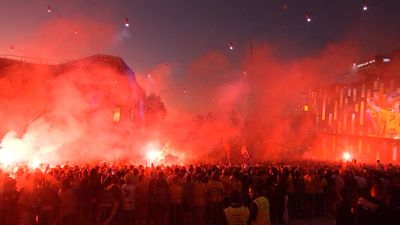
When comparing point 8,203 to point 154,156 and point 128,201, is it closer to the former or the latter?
point 128,201

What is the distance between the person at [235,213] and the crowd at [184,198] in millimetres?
14

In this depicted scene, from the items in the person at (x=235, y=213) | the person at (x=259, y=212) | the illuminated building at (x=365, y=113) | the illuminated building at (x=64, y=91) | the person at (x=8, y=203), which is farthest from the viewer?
the illuminated building at (x=365, y=113)

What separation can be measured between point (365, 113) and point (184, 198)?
72989mm

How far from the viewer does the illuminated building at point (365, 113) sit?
50.2m

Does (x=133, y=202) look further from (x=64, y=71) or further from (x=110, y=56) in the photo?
(x=110, y=56)

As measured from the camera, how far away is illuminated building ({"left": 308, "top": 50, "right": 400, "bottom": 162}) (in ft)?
165

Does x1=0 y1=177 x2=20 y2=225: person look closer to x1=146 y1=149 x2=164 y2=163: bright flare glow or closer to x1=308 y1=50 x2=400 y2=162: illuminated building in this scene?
Result: x1=146 y1=149 x2=164 y2=163: bright flare glow

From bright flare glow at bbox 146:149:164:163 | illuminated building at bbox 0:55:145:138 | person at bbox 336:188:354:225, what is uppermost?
illuminated building at bbox 0:55:145:138

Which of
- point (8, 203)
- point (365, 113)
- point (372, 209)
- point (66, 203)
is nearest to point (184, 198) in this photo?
point (66, 203)

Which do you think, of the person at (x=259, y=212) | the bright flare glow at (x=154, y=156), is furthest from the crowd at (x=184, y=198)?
the bright flare glow at (x=154, y=156)

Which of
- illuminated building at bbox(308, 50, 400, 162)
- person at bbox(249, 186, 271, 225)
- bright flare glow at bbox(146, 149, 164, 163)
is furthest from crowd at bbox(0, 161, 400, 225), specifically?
illuminated building at bbox(308, 50, 400, 162)

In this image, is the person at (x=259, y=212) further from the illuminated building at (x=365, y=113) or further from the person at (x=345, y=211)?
the illuminated building at (x=365, y=113)

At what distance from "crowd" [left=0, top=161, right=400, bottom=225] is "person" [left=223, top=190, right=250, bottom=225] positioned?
0.05 ft

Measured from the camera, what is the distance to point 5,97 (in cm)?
2441
